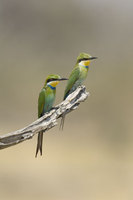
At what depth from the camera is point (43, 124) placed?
5.43 ft

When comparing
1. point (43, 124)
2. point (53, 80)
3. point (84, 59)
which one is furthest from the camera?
point (84, 59)

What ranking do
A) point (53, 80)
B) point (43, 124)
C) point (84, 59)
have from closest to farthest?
1. point (43, 124)
2. point (53, 80)
3. point (84, 59)

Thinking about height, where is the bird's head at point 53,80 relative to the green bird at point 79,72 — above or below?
below

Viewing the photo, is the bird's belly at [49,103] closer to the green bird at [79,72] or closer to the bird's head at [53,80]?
the bird's head at [53,80]

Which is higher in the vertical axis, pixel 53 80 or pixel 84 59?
pixel 84 59

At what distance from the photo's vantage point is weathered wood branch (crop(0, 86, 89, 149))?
155 centimetres

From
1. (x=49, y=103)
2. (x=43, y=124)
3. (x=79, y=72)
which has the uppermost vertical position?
(x=79, y=72)

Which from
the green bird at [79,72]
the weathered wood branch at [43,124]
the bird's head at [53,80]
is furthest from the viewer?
the green bird at [79,72]

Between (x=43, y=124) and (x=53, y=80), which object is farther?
(x=53, y=80)

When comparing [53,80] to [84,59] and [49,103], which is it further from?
[84,59]

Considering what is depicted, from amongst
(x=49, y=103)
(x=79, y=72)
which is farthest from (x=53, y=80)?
(x=79, y=72)

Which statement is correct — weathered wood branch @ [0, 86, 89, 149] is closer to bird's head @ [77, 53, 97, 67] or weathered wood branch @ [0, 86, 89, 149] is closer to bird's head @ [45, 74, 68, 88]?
bird's head @ [45, 74, 68, 88]

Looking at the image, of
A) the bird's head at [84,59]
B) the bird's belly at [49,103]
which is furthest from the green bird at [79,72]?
the bird's belly at [49,103]

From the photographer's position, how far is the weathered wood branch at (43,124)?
155 cm
